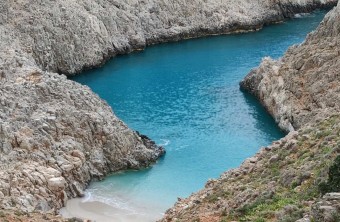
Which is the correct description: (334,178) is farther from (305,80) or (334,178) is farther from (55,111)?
(305,80)

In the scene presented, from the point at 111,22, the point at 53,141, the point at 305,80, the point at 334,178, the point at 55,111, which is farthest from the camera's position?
the point at 111,22

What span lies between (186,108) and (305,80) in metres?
13.4

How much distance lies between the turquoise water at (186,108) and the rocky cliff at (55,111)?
6.96 ft

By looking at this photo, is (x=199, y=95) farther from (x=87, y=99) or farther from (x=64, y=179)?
(x=64, y=179)

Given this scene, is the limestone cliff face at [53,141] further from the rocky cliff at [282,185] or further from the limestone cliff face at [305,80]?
the limestone cliff face at [305,80]

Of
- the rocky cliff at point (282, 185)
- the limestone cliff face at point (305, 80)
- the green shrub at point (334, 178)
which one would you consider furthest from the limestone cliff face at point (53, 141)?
the green shrub at point (334, 178)

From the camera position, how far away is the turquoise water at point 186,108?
5088 cm

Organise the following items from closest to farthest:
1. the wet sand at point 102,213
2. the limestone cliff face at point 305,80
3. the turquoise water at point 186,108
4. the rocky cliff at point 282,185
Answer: the rocky cliff at point 282,185
the wet sand at point 102,213
the turquoise water at point 186,108
the limestone cliff face at point 305,80

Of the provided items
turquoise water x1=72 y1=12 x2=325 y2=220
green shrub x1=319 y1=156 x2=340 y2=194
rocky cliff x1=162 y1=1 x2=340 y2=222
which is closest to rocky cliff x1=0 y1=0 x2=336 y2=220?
turquoise water x1=72 y1=12 x2=325 y2=220

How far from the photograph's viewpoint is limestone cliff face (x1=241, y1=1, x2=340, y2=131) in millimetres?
59928

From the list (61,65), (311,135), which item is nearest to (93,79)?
(61,65)

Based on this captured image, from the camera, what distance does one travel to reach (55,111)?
53.3 meters

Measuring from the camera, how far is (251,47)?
324ft

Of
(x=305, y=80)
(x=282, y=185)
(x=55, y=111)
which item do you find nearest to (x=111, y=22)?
(x=305, y=80)
